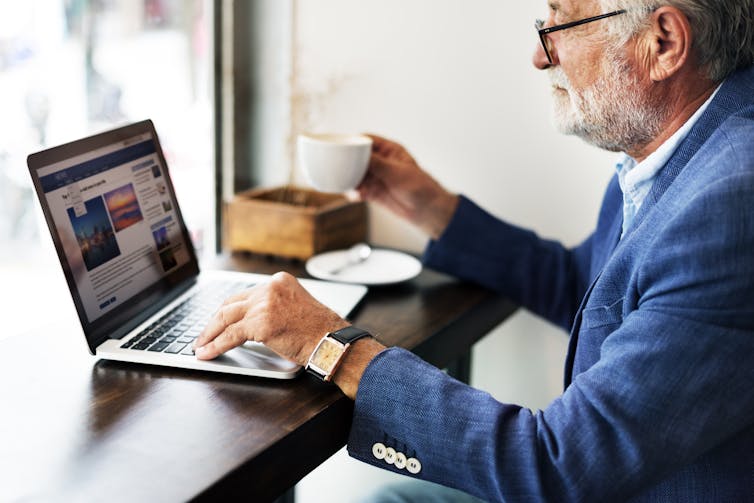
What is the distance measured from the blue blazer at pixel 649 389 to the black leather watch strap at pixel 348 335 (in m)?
0.04

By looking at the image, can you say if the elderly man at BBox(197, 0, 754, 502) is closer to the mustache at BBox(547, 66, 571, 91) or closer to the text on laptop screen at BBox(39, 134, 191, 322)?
the mustache at BBox(547, 66, 571, 91)

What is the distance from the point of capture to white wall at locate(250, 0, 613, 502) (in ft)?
5.51

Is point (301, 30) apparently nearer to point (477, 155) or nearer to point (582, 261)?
point (477, 155)

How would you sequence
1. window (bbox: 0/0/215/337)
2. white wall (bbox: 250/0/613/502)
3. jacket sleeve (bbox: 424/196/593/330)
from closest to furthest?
window (bbox: 0/0/215/337) → jacket sleeve (bbox: 424/196/593/330) → white wall (bbox: 250/0/613/502)

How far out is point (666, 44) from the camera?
1.10 m

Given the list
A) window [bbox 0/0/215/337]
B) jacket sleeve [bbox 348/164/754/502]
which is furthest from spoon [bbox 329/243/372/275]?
jacket sleeve [bbox 348/164/754/502]

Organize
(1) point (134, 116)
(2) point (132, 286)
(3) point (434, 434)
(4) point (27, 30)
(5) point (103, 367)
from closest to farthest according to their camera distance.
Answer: (3) point (434, 434)
(5) point (103, 367)
(2) point (132, 286)
(4) point (27, 30)
(1) point (134, 116)

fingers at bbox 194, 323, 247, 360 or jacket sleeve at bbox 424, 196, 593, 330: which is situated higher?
fingers at bbox 194, 323, 247, 360

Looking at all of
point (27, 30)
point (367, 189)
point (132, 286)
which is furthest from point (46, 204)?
point (367, 189)

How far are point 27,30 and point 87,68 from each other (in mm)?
156

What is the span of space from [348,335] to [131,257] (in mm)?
357

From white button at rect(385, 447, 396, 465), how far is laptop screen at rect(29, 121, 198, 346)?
0.41m

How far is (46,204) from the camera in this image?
1058mm

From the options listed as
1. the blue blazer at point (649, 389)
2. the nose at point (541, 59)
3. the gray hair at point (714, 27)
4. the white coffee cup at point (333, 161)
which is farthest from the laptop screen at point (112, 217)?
the gray hair at point (714, 27)
